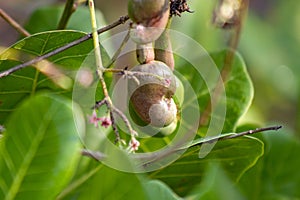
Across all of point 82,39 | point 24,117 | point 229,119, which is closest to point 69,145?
point 24,117

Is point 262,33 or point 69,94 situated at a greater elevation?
point 69,94

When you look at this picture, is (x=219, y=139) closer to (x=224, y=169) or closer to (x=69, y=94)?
(x=224, y=169)

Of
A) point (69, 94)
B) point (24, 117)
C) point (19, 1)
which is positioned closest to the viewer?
point (24, 117)

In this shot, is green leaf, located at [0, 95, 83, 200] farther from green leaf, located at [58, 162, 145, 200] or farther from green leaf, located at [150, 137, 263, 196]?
green leaf, located at [150, 137, 263, 196]

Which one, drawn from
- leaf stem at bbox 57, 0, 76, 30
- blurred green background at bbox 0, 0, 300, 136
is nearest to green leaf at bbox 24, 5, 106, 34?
leaf stem at bbox 57, 0, 76, 30

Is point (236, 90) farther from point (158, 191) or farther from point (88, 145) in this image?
point (158, 191)

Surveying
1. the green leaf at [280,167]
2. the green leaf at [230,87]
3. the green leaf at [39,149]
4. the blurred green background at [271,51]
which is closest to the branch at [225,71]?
the green leaf at [230,87]
